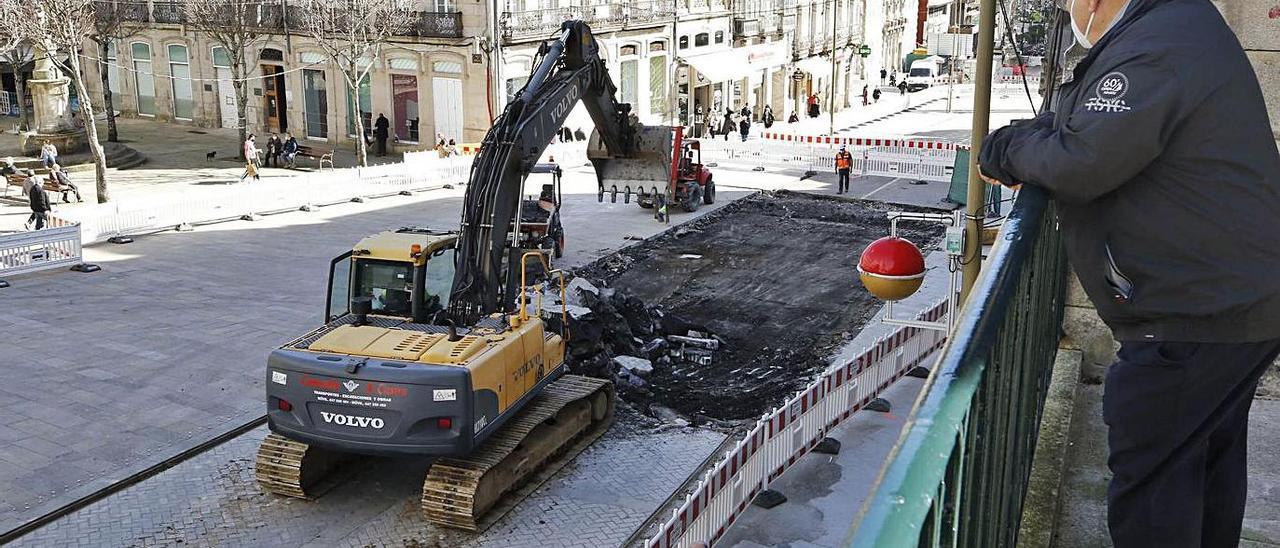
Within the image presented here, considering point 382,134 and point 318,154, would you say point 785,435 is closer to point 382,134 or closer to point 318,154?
point 318,154

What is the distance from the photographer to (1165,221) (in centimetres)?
259

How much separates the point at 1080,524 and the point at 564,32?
13.6 metres

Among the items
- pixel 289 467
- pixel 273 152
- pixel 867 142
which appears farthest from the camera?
pixel 867 142

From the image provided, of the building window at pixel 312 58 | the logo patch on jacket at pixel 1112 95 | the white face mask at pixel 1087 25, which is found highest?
the building window at pixel 312 58

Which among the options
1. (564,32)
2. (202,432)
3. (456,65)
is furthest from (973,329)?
(456,65)

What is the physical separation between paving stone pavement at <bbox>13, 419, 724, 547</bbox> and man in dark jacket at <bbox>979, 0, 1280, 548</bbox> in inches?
329

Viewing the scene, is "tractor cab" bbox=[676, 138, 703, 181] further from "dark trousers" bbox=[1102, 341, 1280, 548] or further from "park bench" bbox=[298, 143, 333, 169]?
"dark trousers" bbox=[1102, 341, 1280, 548]

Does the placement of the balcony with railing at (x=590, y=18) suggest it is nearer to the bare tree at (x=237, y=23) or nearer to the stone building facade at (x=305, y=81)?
the stone building facade at (x=305, y=81)

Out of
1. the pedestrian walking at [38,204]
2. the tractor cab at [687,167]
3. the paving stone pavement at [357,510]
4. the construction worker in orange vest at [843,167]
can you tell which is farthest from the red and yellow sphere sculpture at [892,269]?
the construction worker in orange vest at [843,167]

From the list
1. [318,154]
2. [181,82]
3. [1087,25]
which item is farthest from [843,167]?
[1087,25]

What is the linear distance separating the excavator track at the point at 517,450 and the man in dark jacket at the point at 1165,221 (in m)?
8.40

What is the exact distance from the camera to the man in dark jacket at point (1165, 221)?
2.48 m

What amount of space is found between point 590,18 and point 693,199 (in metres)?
13.3

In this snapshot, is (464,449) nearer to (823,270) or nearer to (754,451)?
(754,451)
